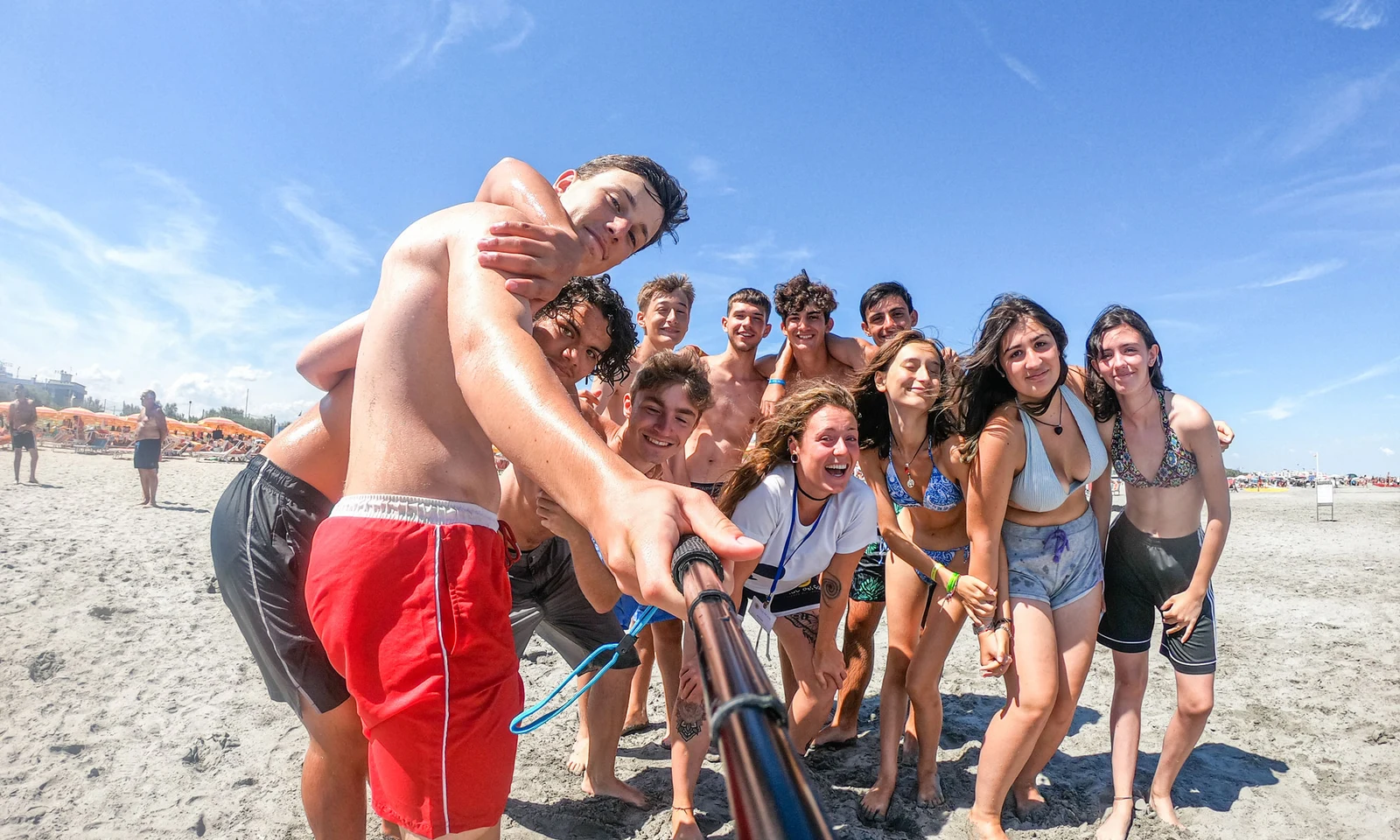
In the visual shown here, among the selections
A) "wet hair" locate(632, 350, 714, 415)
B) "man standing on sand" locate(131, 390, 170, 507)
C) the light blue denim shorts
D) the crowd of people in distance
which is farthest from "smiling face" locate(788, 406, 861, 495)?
"man standing on sand" locate(131, 390, 170, 507)

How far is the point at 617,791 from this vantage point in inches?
137

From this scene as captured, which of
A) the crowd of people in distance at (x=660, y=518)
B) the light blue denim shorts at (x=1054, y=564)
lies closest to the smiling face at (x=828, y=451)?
the crowd of people in distance at (x=660, y=518)

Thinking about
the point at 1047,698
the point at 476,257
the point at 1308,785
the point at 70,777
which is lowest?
the point at 70,777

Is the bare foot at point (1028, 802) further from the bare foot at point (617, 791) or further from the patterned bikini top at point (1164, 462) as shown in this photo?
the bare foot at point (617, 791)

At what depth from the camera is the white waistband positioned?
1.50 metres

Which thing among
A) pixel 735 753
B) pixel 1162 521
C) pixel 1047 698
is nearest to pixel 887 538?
pixel 1047 698

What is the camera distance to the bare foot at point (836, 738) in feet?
13.8

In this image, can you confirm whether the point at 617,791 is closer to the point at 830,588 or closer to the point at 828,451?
the point at 830,588

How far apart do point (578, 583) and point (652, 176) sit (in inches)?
69.7

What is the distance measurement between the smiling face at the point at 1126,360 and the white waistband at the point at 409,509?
3429mm

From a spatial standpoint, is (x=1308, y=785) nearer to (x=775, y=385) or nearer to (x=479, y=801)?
(x=775, y=385)

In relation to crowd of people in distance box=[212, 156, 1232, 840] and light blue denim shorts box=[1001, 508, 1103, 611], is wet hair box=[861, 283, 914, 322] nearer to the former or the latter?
crowd of people in distance box=[212, 156, 1232, 840]

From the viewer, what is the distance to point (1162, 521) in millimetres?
3641

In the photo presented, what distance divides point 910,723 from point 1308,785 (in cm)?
211
